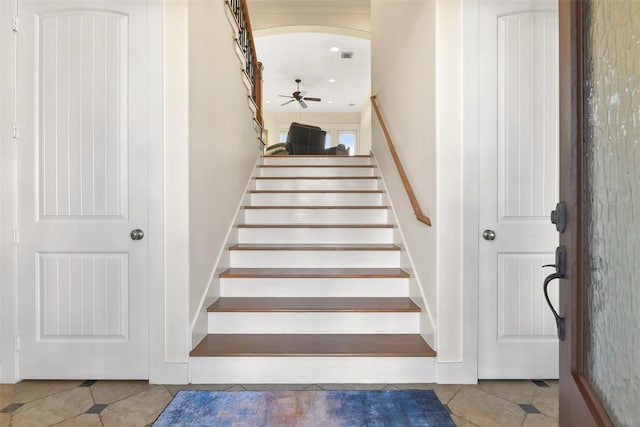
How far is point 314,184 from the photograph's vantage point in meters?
3.97

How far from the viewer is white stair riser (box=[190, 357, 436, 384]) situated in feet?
6.54

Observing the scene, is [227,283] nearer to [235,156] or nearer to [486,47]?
[235,156]

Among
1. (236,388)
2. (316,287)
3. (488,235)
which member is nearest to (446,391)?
(488,235)

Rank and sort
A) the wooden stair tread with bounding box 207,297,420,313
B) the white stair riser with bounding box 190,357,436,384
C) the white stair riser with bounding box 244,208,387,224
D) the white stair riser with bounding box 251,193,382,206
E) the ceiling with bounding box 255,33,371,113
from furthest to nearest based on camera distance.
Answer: the ceiling with bounding box 255,33,371,113 < the white stair riser with bounding box 251,193,382,206 < the white stair riser with bounding box 244,208,387,224 < the wooden stair tread with bounding box 207,297,420,313 < the white stair riser with bounding box 190,357,436,384

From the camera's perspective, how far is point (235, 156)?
320 centimetres

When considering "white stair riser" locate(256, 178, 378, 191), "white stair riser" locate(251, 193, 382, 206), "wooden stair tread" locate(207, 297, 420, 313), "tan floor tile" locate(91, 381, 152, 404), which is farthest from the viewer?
"white stair riser" locate(256, 178, 378, 191)

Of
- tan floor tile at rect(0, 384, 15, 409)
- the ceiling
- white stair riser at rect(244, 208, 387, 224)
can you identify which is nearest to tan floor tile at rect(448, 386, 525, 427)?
white stair riser at rect(244, 208, 387, 224)

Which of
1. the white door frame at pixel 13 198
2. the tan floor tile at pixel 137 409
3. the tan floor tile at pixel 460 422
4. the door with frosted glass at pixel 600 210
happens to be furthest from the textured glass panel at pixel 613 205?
the white door frame at pixel 13 198

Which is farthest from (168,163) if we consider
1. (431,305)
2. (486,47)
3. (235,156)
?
(486,47)

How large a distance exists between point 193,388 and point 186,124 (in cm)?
148

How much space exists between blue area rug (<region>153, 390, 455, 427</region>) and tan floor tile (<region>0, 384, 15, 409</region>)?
34.2 inches

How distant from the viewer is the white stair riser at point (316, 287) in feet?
8.25

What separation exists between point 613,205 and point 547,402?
1.61 m

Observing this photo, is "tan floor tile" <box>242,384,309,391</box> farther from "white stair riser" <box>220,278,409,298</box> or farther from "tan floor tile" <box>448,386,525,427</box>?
"tan floor tile" <box>448,386,525,427</box>
